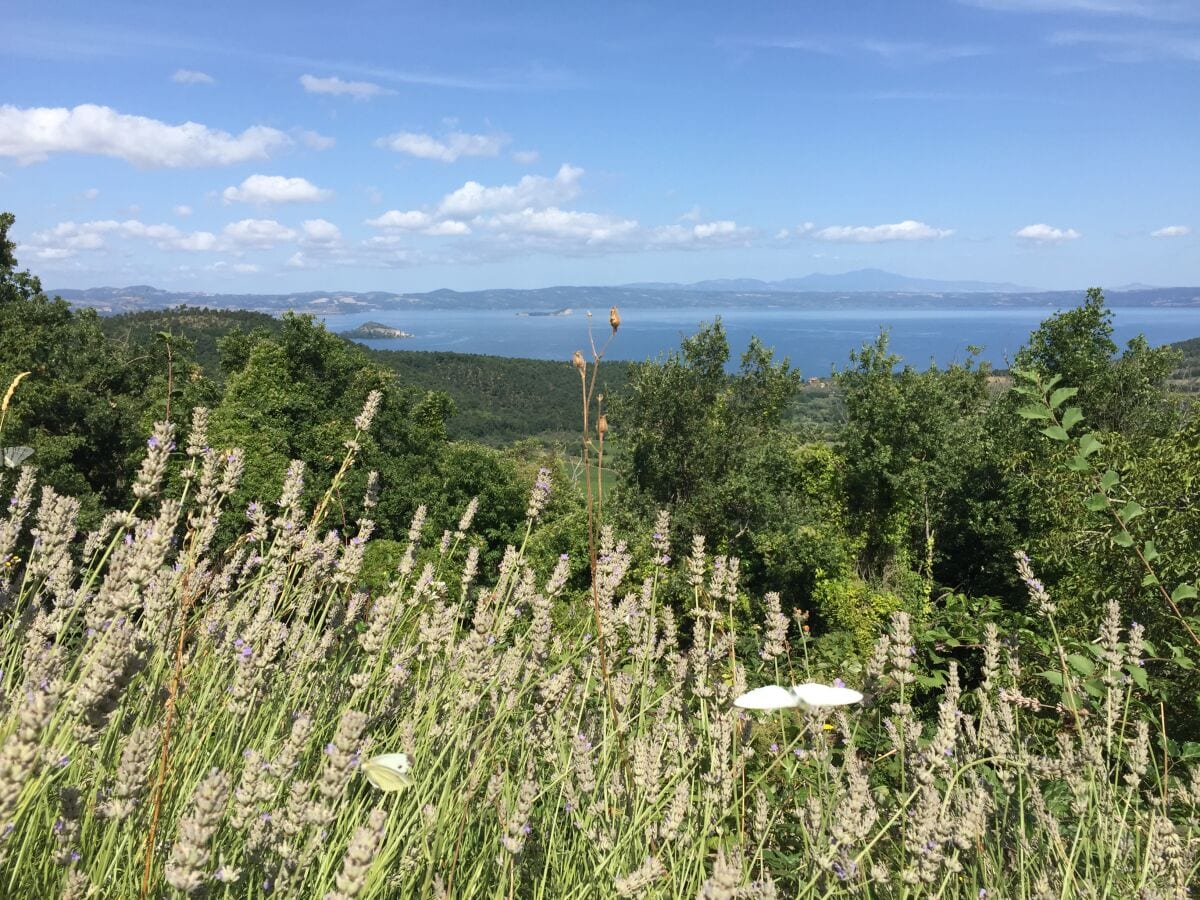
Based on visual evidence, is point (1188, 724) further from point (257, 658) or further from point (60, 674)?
point (60, 674)

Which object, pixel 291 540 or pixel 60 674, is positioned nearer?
pixel 60 674

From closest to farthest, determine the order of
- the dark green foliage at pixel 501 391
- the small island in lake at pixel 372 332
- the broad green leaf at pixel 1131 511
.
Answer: the broad green leaf at pixel 1131 511 → the dark green foliage at pixel 501 391 → the small island in lake at pixel 372 332

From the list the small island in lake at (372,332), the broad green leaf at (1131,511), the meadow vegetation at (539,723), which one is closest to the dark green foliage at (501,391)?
the small island in lake at (372,332)

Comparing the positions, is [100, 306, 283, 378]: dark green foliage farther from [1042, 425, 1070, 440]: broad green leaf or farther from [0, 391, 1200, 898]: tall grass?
[1042, 425, 1070, 440]: broad green leaf

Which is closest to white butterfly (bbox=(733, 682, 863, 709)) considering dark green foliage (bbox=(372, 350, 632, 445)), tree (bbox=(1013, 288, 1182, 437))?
tree (bbox=(1013, 288, 1182, 437))

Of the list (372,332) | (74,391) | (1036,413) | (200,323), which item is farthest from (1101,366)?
(372,332)

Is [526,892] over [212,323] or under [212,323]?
under

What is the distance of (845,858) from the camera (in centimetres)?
153

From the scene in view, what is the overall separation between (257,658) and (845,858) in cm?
140

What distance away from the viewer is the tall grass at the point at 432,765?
3.54 feet

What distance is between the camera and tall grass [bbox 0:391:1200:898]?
1.08 meters

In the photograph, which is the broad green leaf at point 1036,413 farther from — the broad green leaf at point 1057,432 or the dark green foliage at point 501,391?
the dark green foliage at point 501,391

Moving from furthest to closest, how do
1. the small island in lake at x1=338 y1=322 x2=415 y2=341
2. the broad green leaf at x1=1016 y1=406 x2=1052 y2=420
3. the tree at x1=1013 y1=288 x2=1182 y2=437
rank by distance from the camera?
1. the small island in lake at x1=338 y1=322 x2=415 y2=341
2. the tree at x1=1013 y1=288 x2=1182 y2=437
3. the broad green leaf at x1=1016 y1=406 x2=1052 y2=420

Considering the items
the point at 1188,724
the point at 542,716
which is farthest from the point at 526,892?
the point at 1188,724
